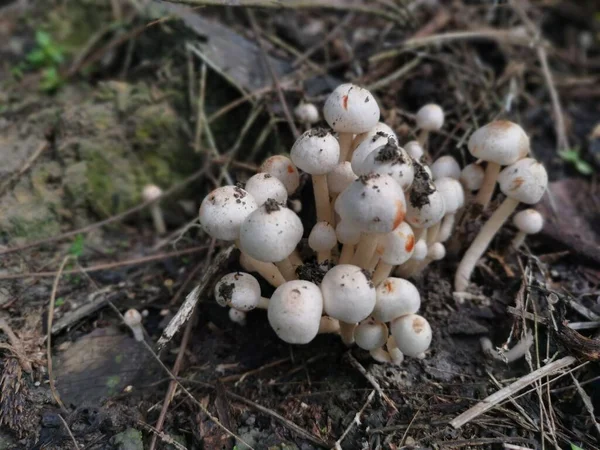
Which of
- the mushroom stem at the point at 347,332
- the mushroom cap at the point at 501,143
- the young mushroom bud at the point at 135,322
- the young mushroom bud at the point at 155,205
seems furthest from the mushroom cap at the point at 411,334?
the young mushroom bud at the point at 155,205

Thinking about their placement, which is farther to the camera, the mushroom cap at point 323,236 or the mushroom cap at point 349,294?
the mushroom cap at point 323,236

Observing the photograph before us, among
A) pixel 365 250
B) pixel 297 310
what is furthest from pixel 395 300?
pixel 297 310

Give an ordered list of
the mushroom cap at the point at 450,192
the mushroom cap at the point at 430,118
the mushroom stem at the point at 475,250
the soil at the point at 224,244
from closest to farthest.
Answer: the soil at the point at 224,244 < the mushroom cap at the point at 450,192 < the mushroom stem at the point at 475,250 < the mushroom cap at the point at 430,118

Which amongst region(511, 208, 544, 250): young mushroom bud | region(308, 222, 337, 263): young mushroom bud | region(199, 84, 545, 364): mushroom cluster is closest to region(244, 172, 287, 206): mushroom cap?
region(199, 84, 545, 364): mushroom cluster

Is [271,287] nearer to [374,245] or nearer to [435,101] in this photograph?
[374,245]

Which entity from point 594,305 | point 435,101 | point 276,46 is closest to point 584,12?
point 435,101

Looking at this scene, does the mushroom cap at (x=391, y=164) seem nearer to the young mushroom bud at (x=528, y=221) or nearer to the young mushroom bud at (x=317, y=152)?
the young mushroom bud at (x=317, y=152)

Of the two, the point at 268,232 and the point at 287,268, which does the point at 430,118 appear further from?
the point at 268,232
